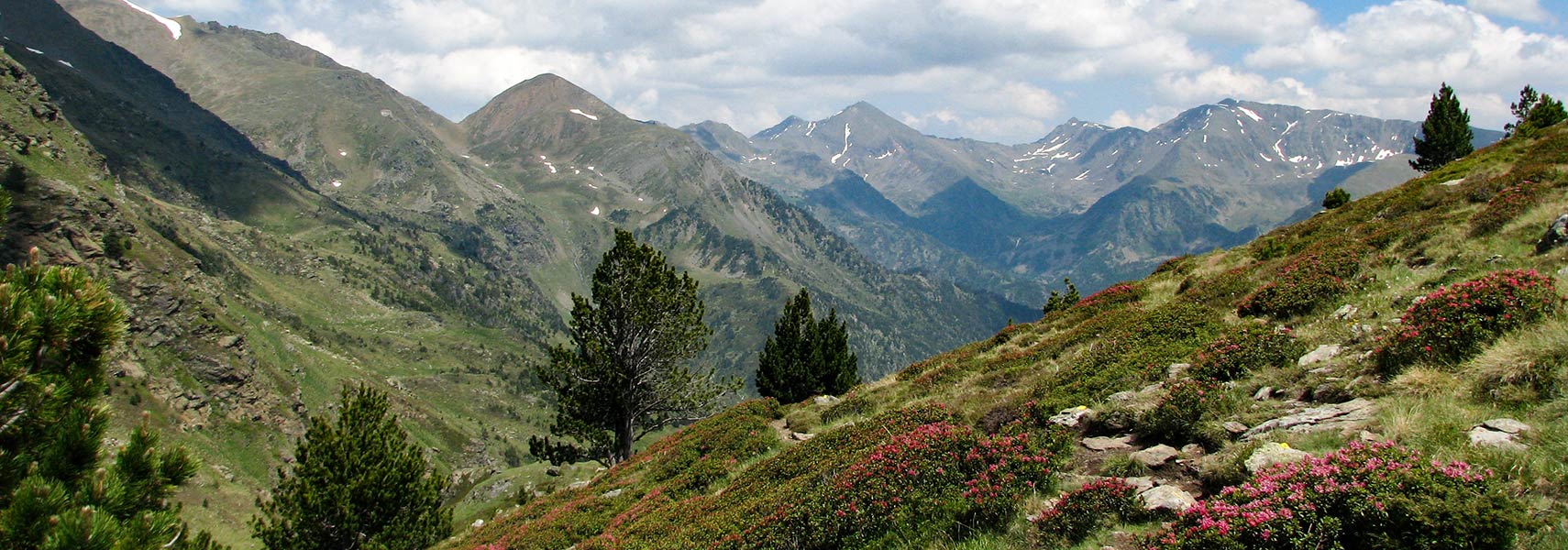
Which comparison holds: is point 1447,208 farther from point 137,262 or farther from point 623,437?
point 137,262

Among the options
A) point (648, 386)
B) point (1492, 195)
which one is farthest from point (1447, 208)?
point (648, 386)

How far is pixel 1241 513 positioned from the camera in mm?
6992

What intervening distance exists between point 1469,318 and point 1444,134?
65927 mm

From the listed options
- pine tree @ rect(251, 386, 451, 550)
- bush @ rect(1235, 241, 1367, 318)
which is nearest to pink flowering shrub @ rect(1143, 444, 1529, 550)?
bush @ rect(1235, 241, 1367, 318)

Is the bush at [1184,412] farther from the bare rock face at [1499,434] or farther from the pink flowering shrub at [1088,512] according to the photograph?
the bare rock face at [1499,434]

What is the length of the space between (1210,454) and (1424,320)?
4.14m

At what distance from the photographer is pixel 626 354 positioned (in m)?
37.9

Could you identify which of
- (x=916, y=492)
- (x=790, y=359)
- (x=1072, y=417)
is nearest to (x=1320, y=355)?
(x=1072, y=417)

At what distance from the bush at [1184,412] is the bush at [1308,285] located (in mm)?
7009

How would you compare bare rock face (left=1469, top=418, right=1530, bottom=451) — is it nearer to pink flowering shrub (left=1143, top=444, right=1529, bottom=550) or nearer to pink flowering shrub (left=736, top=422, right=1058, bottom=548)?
pink flowering shrub (left=1143, top=444, right=1529, bottom=550)

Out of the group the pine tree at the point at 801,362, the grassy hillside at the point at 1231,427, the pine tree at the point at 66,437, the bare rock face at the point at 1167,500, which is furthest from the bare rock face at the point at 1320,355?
the pine tree at the point at 801,362

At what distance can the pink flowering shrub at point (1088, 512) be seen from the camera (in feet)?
28.7

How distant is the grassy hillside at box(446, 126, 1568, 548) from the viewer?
6.95m

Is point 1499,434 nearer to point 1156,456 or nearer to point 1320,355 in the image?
point 1156,456
